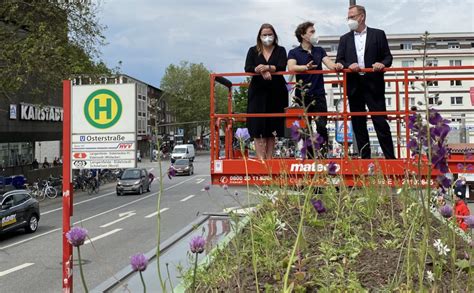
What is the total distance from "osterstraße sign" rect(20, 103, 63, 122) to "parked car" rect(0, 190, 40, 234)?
44.2 ft

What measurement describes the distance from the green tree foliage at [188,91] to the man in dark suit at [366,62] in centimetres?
10015

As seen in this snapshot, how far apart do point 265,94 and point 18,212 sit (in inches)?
543

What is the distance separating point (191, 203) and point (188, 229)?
22808mm

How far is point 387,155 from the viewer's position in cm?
575

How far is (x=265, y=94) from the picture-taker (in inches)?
237

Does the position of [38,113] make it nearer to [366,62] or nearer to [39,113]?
[39,113]

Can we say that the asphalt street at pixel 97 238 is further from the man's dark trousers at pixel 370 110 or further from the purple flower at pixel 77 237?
the purple flower at pixel 77 237

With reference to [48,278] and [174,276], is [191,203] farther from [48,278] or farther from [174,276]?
[174,276]

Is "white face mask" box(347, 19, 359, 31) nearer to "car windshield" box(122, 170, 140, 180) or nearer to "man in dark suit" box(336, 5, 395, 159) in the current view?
"man in dark suit" box(336, 5, 395, 159)

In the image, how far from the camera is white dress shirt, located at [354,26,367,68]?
581 cm

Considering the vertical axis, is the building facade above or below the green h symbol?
above

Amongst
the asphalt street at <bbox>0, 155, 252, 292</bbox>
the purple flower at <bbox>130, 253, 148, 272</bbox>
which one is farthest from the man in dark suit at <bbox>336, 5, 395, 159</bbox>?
the purple flower at <bbox>130, 253, 148, 272</bbox>

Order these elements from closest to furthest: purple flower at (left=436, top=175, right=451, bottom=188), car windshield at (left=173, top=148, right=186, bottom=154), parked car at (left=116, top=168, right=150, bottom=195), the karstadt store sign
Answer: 1. purple flower at (left=436, top=175, right=451, bottom=188)
2. the karstadt store sign
3. parked car at (left=116, top=168, right=150, bottom=195)
4. car windshield at (left=173, top=148, right=186, bottom=154)

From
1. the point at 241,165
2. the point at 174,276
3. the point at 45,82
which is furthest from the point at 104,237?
the point at 174,276
